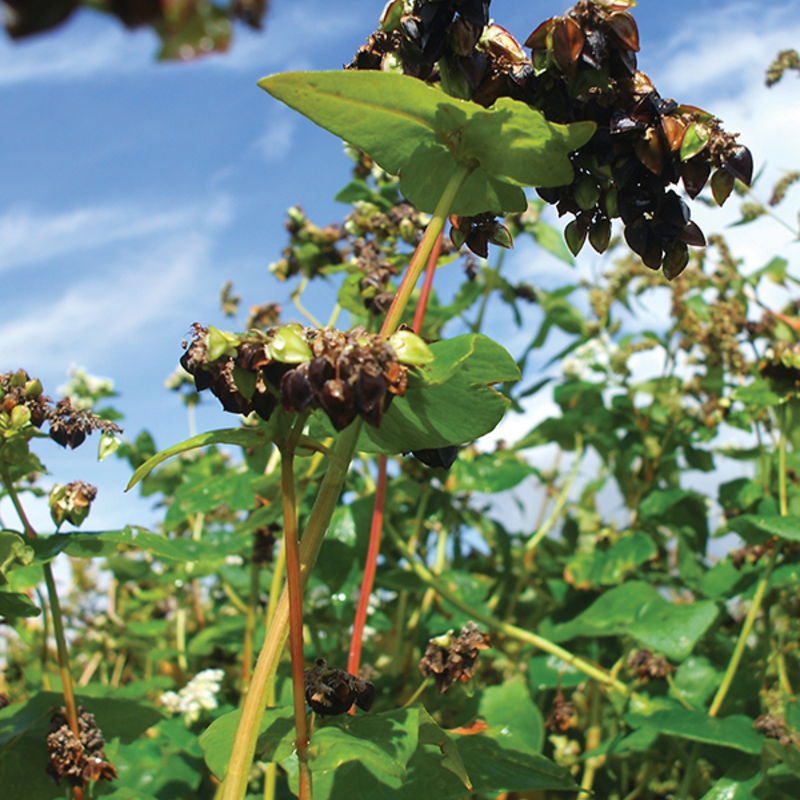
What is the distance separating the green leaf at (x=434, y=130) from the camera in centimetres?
69

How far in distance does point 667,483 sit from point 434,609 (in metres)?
0.89

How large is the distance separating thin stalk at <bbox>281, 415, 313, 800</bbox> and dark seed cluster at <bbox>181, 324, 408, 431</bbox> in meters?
0.05

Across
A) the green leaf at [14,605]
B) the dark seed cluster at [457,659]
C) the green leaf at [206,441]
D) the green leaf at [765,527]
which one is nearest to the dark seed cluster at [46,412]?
the green leaf at [14,605]

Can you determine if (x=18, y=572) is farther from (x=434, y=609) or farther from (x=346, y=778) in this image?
(x=434, y=609)

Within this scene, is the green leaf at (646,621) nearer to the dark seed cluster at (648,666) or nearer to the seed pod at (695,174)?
the dark seed cluster at (648,666)

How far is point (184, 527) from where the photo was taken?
2594 millimetres

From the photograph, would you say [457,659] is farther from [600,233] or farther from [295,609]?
[600,233]

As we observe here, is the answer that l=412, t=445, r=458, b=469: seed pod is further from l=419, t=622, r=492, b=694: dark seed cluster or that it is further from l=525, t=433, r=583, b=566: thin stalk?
l=525, t=433, r=583, b=566: thin stalk

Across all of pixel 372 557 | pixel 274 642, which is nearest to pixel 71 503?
pixel 372 557

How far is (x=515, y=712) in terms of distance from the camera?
153 centimetres

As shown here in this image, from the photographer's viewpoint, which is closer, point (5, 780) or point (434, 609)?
point (5, 780)

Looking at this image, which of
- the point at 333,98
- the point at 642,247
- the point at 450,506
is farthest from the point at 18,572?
the point at 450,506

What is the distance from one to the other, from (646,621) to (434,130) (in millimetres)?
1161

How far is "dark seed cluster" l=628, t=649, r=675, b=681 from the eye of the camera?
4.98 ft
